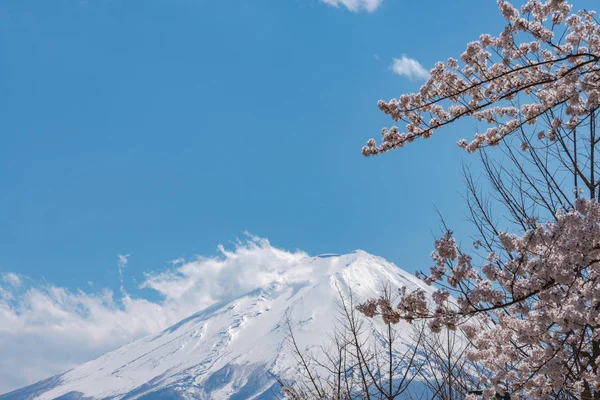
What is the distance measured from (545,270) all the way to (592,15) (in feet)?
7.85

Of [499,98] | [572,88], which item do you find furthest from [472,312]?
[572,88]

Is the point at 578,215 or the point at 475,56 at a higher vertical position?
the point at 475,56

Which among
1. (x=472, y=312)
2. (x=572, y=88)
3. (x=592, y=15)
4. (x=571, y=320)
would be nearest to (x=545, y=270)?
(x=571, y=320)

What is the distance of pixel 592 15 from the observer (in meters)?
3.98

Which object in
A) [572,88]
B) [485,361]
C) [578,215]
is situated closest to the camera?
[578,215]

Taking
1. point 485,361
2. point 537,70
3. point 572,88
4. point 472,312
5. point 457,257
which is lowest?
point 485,361

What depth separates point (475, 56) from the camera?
4.11 m

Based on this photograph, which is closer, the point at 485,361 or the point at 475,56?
the point at 475,56

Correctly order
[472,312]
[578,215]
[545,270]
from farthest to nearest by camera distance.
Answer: [472,312]
[545,270]
[578,215]

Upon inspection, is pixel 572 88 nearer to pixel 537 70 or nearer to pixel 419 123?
pixel 537 70

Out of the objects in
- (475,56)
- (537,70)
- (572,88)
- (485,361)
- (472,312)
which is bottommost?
(485,361)

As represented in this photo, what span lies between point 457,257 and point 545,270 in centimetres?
91

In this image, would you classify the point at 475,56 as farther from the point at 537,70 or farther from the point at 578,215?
the point at 578,215

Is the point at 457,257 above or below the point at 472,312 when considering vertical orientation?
above
